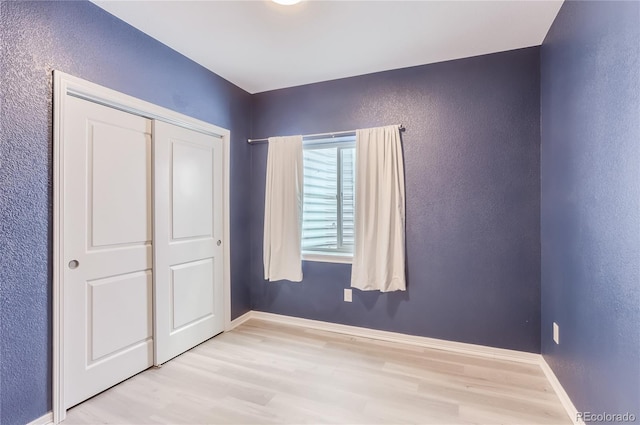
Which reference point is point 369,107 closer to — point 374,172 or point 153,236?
point 374,172

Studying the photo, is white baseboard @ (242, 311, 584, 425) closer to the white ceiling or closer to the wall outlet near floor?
the wall outlet near floor

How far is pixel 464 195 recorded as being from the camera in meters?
2.50

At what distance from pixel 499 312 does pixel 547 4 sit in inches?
85.8

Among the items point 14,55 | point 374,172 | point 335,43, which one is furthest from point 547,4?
point 14,55

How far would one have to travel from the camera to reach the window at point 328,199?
9.87 feet

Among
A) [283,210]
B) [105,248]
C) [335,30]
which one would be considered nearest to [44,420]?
[105,248]

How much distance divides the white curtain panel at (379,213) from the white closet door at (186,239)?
4.41 ft

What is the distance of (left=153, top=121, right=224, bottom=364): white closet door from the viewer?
232 cm

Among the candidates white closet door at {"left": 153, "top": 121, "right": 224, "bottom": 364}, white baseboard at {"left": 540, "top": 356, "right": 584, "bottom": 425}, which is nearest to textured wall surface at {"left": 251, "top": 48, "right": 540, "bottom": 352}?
white baseboard at {"left": 540, "top": 356, "right": 584, "bottom": 425}

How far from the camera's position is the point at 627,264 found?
3.95 ft

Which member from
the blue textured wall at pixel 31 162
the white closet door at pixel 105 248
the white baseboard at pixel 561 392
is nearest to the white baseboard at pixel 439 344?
the white baseboard at pixel 561 392

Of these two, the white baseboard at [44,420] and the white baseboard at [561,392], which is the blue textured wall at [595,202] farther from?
the white baseboard at [44,420]

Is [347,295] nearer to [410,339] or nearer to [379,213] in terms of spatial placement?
[410,339]

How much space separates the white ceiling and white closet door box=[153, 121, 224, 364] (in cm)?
71
